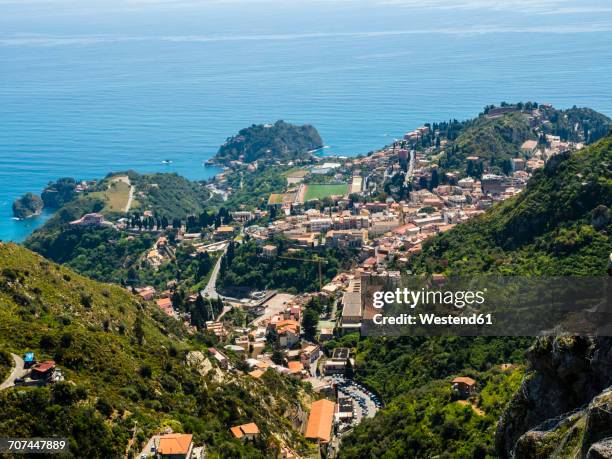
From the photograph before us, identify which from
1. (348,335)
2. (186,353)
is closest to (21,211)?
(348,335)

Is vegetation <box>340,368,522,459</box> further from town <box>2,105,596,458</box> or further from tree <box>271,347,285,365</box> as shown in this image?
tree <box>271,347,285,365</box>

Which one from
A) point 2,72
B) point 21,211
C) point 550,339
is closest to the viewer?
point 550,339

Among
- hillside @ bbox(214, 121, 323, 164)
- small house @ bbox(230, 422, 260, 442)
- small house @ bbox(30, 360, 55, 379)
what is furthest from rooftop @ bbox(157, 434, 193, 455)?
hillside @ bbox(214, 121, 323, 164)

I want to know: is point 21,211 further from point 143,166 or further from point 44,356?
point 44,356

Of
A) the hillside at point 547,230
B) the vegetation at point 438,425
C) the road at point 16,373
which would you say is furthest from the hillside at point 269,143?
the road at point 16,373

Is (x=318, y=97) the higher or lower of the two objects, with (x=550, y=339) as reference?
higher
